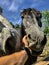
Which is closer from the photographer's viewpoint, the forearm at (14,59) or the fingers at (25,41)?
the forearm at (14,59)

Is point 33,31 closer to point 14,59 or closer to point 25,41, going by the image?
point 25,41

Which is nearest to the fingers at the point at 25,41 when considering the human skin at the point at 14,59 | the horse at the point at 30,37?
the horse at the point at 30,37

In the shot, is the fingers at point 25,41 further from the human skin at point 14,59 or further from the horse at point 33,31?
the human skin at point 14,59

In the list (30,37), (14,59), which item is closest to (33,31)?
(30,37)

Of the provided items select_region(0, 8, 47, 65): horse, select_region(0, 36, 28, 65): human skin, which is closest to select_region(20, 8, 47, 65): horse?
select_region(0, 8, 47, 65): horse

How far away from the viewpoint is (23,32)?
240 centimetres

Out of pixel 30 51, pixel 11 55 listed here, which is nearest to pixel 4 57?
pixel 11 55

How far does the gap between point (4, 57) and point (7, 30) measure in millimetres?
180

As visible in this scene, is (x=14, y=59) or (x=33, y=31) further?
(x=33, y=31)

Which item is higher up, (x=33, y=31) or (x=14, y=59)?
(x=33, y=31)

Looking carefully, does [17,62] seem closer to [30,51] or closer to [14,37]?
[14,37]

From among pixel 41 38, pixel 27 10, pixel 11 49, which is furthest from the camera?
pixel 27 10

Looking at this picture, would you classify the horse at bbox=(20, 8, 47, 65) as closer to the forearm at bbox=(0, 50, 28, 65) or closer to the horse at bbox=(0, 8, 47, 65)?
the horse at bbox=(0, 8, 47, 65)

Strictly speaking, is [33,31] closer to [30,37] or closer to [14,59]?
[30,37]
